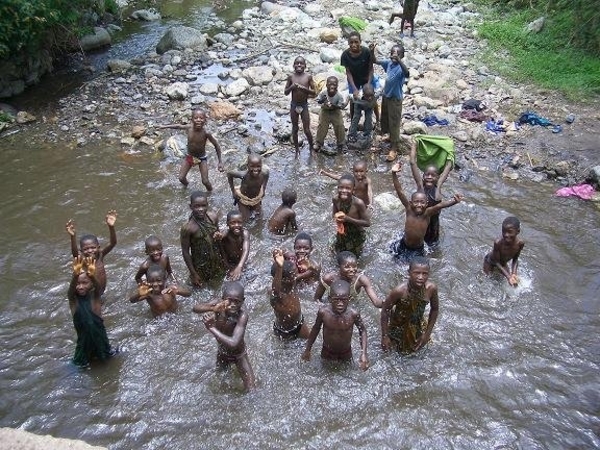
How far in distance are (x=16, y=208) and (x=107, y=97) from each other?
162 inches

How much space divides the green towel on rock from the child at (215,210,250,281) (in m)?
2.69

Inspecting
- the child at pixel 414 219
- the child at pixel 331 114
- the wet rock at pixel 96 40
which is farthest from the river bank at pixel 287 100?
the child at pixel 414 219

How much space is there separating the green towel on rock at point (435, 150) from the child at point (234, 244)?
2.69 meters

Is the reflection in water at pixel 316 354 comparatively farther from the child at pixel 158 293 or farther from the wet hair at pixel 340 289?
the wet hair at pixel 340 289

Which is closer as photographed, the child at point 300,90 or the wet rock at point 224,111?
the child at point 300,90

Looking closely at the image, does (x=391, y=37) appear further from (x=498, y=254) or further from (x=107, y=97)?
(x=498, y=254)

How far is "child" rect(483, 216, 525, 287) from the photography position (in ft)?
19.8

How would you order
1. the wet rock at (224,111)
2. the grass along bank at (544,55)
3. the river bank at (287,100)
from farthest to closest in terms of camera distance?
the grass along bank at (544,55) < the wet rock at (224,111) < the river bank at (287,100)

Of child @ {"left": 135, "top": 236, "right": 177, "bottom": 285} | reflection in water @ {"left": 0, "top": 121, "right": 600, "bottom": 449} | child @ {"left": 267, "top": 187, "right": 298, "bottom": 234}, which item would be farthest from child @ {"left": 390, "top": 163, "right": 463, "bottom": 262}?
child @ {"left": 135, "top": 236, "right": 177, "bottom": 285}

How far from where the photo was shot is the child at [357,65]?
8.79 metres

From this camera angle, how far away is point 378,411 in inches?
191

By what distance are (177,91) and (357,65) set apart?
413cm

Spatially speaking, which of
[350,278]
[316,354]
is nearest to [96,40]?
[350,278]

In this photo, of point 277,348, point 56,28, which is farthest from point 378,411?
point 56,28
